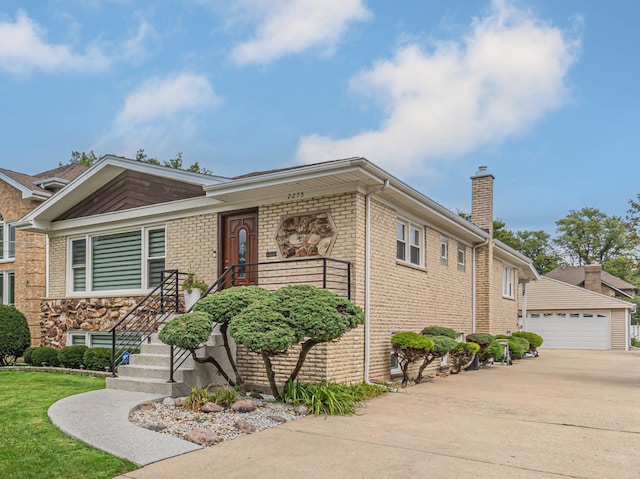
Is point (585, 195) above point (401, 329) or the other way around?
above

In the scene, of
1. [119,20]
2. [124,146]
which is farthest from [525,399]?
[124,146]

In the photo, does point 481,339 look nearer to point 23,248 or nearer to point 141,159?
point 23,248

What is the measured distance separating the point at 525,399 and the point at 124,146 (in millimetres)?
31973

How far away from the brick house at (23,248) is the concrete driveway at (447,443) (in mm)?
11452

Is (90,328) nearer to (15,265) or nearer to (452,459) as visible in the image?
(15,265)

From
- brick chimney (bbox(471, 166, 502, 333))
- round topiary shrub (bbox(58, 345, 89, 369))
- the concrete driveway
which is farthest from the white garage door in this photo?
round topiary shrub (bbox(58, 345, 89, 369))

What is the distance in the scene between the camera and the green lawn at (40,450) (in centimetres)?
497

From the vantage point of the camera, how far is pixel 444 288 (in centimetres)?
1458

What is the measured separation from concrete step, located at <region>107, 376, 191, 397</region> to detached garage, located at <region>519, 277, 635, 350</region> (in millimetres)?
21762

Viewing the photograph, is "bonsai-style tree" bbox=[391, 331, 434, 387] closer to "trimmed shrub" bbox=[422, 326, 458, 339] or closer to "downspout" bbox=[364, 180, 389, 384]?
"downspout" bbox=[364, 180, 389, 384]

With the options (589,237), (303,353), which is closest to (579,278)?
(589,237)

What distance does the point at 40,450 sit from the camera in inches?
220

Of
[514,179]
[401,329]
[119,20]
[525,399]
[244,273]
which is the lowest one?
[525,399]

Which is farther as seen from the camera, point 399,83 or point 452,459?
point 399,83
